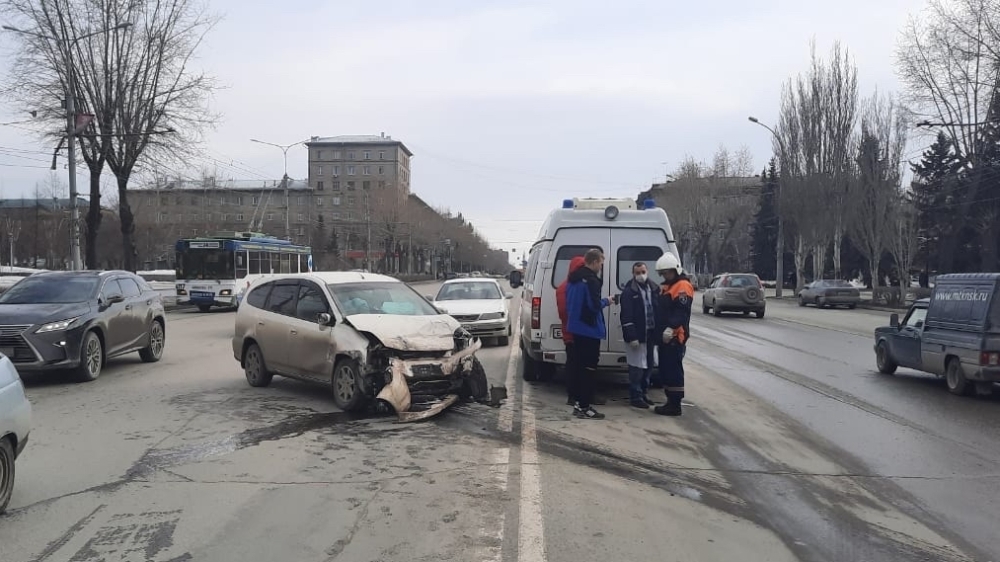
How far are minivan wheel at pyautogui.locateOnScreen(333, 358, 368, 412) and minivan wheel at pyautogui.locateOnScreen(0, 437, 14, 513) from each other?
11.4 ft

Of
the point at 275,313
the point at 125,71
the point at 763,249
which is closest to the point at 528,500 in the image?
the point at 275,313

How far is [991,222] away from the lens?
1535 inches

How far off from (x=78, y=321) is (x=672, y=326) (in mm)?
8242

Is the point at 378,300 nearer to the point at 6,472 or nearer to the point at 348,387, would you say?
the point at 348,387

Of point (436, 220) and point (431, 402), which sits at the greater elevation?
point (436, 220)

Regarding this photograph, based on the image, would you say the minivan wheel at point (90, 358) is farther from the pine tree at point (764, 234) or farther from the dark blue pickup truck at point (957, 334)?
the pine tree at point (764, 234)

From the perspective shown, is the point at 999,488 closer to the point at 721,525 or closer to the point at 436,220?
the point at 721,525

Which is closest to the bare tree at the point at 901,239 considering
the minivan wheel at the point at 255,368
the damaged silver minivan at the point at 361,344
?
the damaged silver minivan at the point at 361,344

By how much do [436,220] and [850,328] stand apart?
220ft

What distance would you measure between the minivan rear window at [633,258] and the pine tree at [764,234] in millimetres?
61837

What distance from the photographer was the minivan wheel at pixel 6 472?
16.6 ft

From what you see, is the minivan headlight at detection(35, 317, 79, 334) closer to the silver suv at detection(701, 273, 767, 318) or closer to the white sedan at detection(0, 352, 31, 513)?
the white sedan at detection(0, 352, 31, 513)

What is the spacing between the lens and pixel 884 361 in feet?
41.5

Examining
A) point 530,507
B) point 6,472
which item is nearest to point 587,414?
point 530,507
